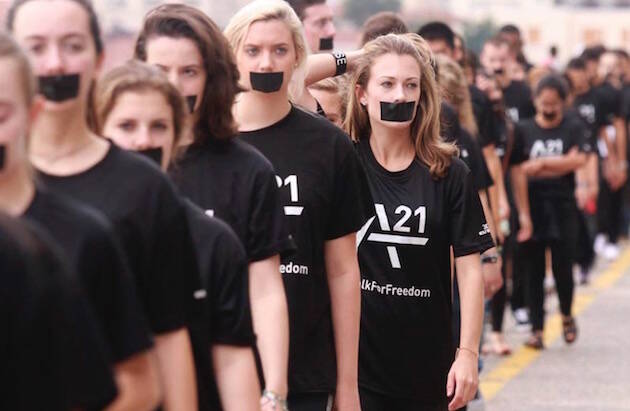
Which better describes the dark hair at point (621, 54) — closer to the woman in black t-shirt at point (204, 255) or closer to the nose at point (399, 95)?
the nose at point (399, 95)

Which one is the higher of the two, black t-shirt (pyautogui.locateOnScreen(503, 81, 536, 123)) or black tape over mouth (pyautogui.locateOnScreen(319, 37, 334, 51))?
black tape over mouth (pyautogui.locateOnScreen(319, 37, 334, 51))

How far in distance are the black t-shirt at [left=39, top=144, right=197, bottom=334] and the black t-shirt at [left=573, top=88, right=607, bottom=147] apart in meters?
14.9

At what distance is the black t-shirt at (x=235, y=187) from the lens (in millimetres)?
4746

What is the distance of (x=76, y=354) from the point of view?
2.88 metres

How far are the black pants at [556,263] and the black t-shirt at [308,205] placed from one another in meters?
6.87

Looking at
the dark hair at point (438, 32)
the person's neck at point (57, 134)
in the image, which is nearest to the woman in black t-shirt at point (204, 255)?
the person's neck at point (57, 134)

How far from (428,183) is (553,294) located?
32.6ft

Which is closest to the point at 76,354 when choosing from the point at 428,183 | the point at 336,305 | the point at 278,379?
the point at 278,379

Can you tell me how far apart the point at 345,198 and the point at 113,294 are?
229 cm

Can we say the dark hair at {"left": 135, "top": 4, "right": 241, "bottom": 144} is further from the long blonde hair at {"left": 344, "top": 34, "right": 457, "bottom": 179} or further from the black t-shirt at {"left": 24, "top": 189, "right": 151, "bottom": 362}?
the long blonde hair at {"left": 344, "top": 34, "right": 457, "bottom": 179}

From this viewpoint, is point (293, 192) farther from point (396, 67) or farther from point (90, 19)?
point (90, 19)

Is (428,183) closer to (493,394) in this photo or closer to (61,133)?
(61,133)

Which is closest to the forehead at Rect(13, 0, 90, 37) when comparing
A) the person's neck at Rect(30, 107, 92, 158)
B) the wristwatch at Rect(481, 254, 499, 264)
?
the person's neck at Rect(30, 107, 92, 158)

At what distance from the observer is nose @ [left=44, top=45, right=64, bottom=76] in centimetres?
364
